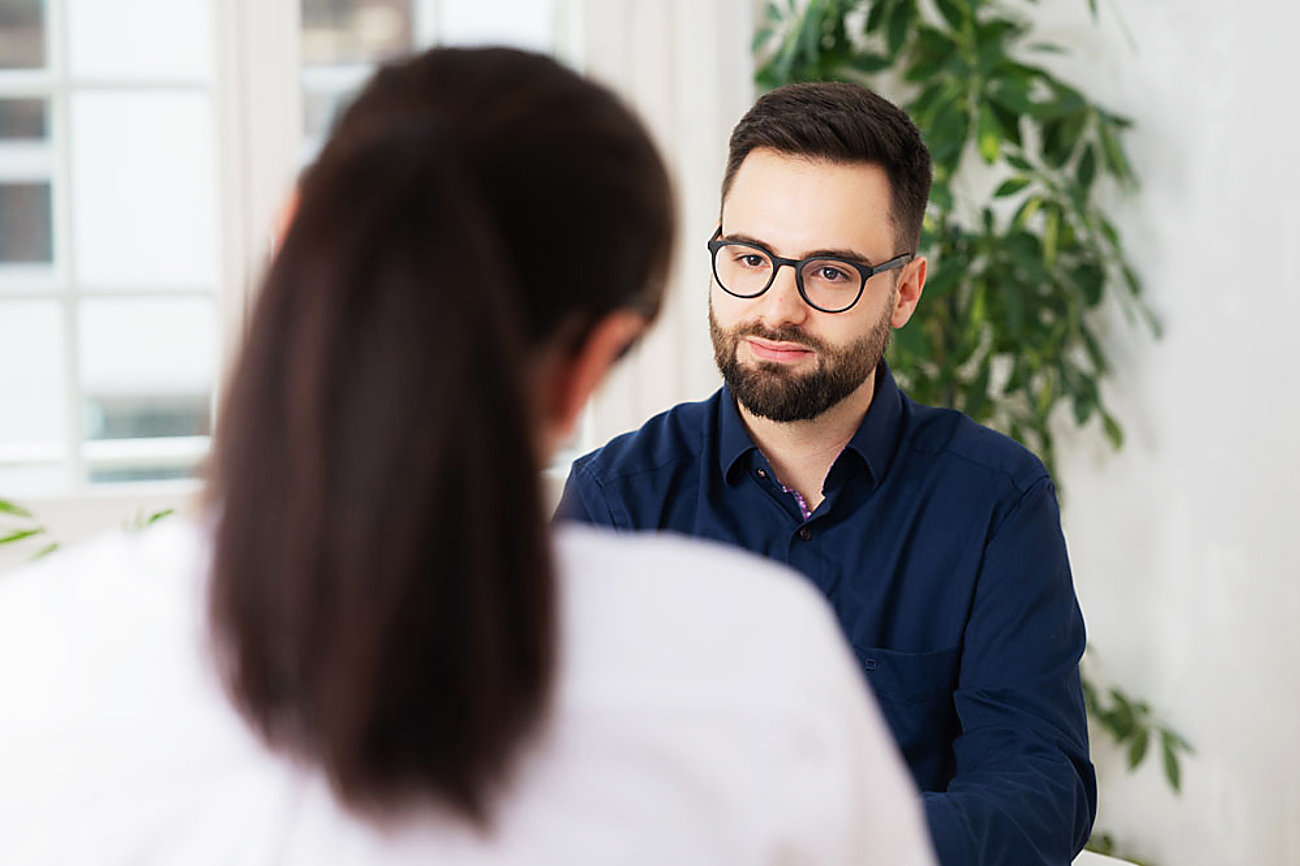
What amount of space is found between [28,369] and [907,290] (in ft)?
Answer: 5.85

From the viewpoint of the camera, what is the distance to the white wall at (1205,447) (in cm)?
230

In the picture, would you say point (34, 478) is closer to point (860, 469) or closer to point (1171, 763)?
point (860, 469)

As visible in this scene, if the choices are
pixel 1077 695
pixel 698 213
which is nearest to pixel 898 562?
pixel 1077 695

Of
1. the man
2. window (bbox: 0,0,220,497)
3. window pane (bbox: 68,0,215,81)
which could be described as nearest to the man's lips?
the man

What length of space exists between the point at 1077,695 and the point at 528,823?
3.31 feet

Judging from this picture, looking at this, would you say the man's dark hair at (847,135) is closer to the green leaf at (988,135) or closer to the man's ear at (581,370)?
the green leaf at (988,135)

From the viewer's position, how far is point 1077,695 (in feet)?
4.87

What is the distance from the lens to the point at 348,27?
9.06 feet

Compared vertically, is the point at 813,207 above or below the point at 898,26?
below

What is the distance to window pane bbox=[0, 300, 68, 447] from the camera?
8.72 feet

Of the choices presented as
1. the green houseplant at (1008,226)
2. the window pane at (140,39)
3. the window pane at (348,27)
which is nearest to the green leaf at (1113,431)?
the green houseplant at (1008,226)

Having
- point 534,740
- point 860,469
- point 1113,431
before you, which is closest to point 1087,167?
point 1113,431

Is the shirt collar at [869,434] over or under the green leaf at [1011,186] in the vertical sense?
under

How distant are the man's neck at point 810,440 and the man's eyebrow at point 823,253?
15 centimetres
